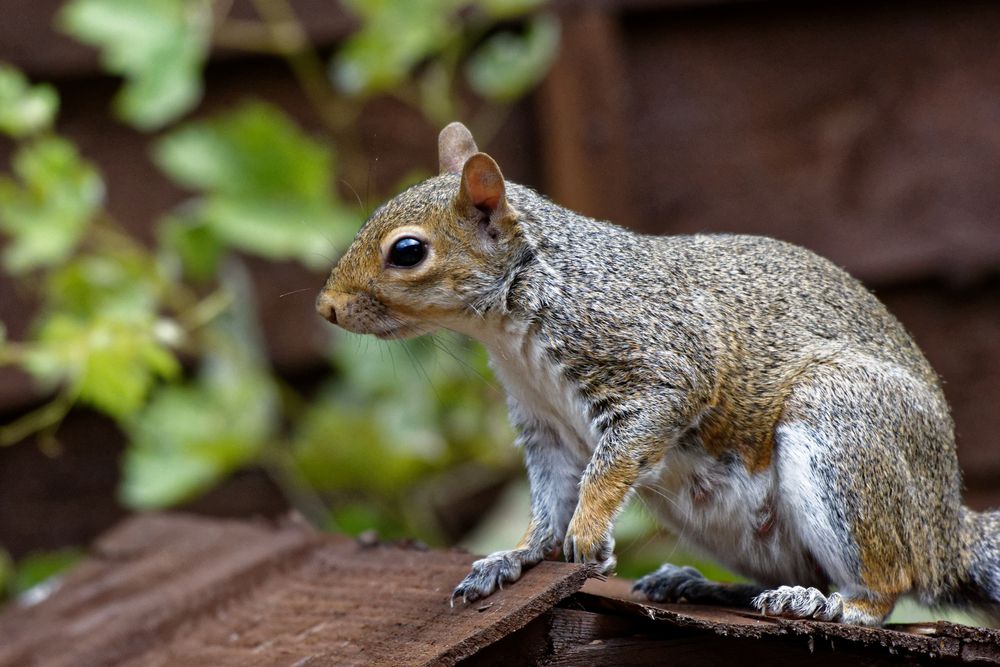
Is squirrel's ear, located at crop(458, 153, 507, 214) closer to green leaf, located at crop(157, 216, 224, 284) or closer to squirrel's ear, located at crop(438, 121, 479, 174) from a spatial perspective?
squirrel's ear, located at crop(438, 121, 479, 174)

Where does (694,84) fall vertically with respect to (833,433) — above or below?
above

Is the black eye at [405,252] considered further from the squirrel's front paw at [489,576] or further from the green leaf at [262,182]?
the green leaf at [262,182]

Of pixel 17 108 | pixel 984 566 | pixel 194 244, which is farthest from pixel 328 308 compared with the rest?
pixel 194 244

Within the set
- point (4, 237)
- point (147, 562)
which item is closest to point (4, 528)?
point (4, 237)

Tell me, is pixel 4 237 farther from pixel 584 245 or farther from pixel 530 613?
pixel 530 613

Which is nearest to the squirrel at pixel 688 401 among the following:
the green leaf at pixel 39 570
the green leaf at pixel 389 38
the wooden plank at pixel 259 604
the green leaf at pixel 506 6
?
the wooden plank at pixel 259 604

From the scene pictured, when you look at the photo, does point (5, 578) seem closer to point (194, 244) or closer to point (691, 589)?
point (194, 244)
